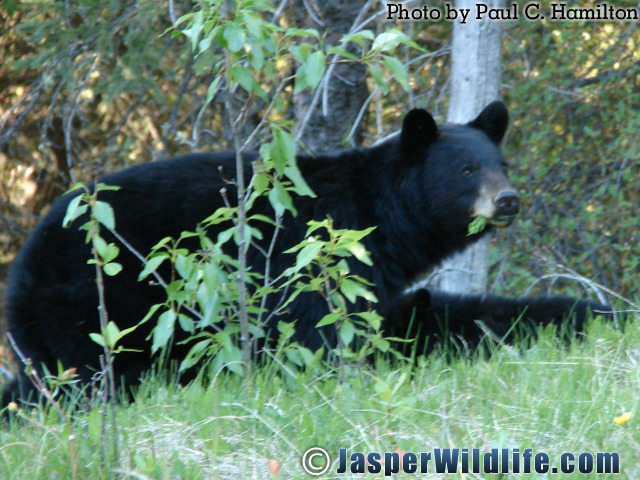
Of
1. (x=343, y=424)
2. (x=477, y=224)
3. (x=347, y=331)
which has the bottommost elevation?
(x=343, y=424)

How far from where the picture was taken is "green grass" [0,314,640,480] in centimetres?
260

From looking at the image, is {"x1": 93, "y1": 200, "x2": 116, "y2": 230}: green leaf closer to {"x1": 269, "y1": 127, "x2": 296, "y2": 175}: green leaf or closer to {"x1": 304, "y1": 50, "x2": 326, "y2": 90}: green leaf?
{"x1": 269, "y1": 127, "x2": 296, "y2": 175}: green leaf

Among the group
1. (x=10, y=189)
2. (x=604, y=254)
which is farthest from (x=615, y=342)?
(x=10, y=189)

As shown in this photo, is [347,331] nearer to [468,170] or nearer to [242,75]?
[242,75]

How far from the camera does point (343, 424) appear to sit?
292 centimetres

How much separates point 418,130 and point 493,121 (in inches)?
23.9

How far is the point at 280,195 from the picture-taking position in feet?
11.0

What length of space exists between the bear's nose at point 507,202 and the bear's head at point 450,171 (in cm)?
6

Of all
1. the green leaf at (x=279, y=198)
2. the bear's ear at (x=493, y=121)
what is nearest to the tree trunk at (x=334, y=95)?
the bear's ear at (x=493, y=121)

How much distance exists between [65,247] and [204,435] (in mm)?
1969

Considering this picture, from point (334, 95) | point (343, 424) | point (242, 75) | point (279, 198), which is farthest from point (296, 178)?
point (334, 95)

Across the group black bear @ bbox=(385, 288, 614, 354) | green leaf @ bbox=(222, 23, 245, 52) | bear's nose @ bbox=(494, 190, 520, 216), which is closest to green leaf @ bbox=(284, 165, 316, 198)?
green leaf @ bbox=(222, 23, 245, 52)

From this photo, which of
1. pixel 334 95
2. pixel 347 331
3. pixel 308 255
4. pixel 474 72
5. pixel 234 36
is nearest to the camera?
pixel 308 255

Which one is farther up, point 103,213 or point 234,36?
point 234,36
